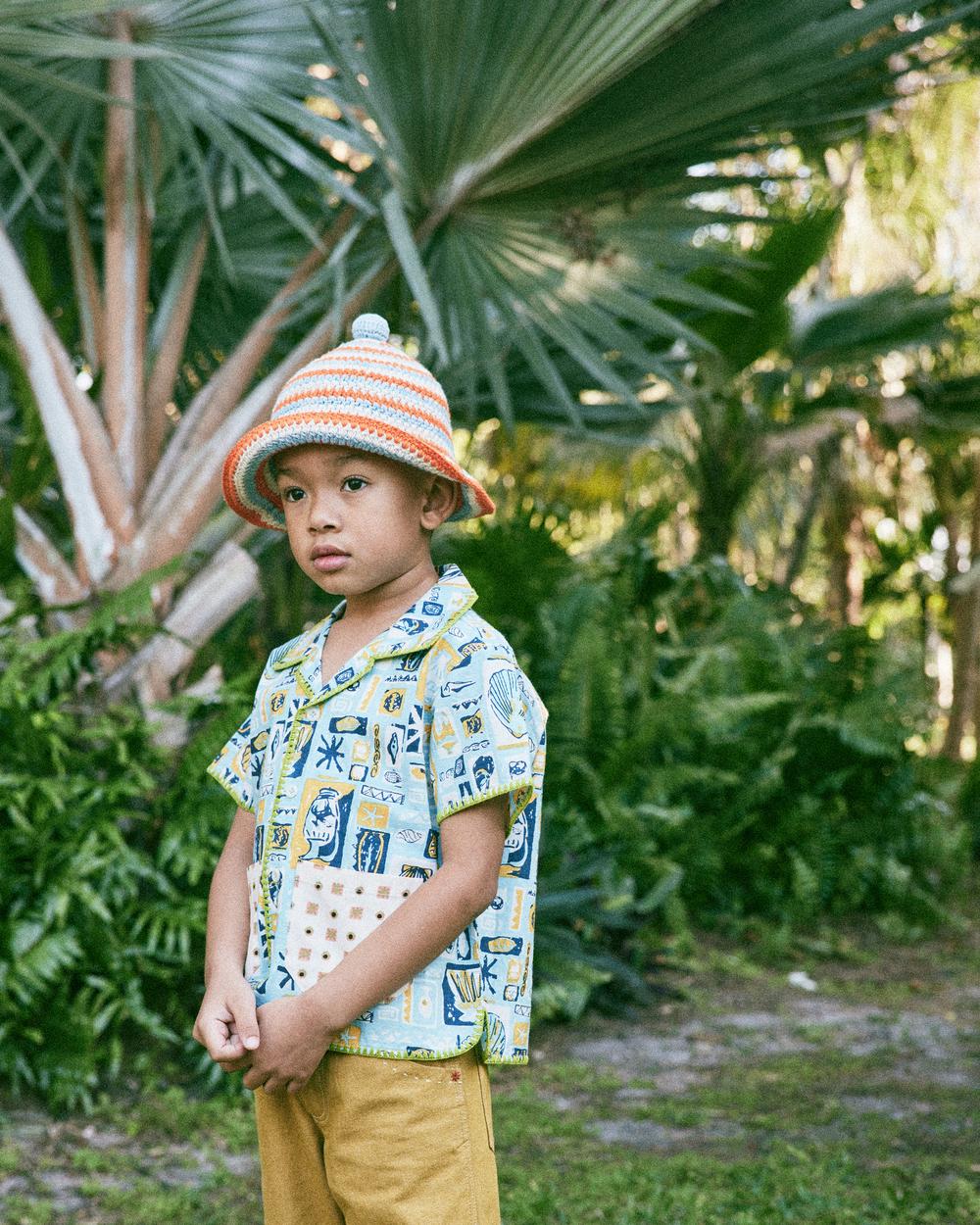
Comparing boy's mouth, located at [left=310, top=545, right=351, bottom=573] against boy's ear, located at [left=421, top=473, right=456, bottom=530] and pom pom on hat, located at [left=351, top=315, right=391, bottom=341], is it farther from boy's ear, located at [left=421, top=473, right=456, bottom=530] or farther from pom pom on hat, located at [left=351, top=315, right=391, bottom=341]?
pom pom on hat, located at [left=351, top=315, right=391, bottom=341]

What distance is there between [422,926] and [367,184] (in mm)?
2969

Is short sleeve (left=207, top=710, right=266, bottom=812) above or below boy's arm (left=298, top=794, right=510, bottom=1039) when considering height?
above

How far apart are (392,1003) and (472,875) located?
17cm

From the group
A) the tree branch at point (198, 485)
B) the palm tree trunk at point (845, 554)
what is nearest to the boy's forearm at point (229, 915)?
the tree branch at point (198, 485)

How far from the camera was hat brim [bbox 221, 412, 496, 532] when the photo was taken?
152 centimetres

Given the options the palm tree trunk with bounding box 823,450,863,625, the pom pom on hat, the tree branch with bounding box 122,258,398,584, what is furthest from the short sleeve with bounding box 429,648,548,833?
the palm tree trunk with bounding box 823,450,863,625

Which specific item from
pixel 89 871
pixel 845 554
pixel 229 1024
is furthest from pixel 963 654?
pixel 229 1024

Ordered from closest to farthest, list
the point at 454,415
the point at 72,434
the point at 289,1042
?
the point at 289,1042
the point at 72,434
the point at 454,415

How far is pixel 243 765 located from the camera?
5.55 ft

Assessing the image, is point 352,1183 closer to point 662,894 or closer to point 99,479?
point 99,479

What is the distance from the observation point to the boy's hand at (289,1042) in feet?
4.63

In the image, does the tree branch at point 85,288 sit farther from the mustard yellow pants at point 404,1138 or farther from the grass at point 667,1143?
the mustard yellow pants at point 404,1138

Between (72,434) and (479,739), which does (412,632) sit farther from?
(72,434)

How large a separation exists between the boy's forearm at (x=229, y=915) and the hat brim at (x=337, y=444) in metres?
0.47
